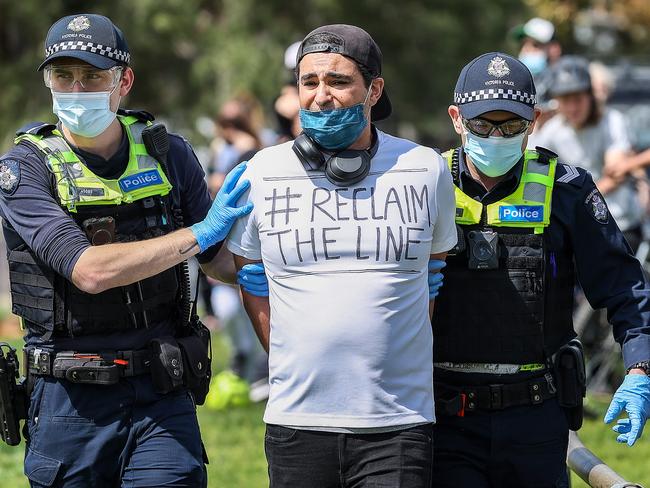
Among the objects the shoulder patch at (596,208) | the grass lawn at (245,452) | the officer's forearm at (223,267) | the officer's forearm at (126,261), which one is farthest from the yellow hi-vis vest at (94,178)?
the grass lawn at (245,452)

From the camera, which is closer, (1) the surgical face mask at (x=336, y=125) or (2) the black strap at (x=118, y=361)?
(1) the surgical face mask at (x=336, y=125)

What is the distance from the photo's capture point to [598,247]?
4441 mm

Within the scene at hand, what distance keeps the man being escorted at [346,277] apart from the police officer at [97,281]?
45cm

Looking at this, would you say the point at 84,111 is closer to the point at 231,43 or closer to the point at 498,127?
the point at 498,127

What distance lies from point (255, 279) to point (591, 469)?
57.9 inches

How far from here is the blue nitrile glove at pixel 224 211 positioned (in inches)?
164

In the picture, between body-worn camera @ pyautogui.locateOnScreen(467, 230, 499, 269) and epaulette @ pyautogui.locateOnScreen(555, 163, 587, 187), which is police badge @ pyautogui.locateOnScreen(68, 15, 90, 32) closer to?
body-worn camera @ pyautogui.locateOnScreen(467, 230, 499, 269)

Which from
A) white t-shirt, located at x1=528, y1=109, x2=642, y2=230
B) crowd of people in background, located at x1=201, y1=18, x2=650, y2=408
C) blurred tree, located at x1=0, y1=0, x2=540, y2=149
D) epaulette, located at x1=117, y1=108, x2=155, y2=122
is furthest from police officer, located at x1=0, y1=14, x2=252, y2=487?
blurred tree, located at x1=0, y1=0, x2=540, y2=149

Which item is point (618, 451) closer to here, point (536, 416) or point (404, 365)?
point (536, 416)

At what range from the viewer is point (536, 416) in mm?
4414

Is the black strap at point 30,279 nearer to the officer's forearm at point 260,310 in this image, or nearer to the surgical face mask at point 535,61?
the officer's forearm at point 260,310

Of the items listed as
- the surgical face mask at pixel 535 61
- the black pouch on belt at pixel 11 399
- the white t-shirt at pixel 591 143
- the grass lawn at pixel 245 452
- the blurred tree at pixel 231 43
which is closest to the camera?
the black pouch on belt at pixel 11 399

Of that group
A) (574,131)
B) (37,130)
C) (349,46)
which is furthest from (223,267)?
(574,131)

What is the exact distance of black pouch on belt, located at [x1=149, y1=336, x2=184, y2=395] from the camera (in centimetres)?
449
